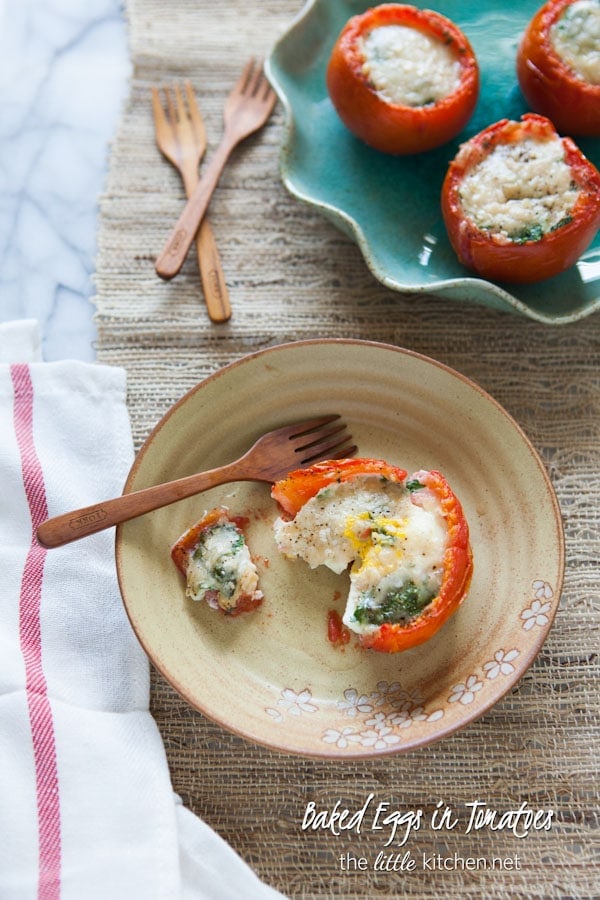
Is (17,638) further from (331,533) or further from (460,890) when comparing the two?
(460,890)

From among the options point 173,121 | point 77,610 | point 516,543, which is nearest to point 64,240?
point 173,121

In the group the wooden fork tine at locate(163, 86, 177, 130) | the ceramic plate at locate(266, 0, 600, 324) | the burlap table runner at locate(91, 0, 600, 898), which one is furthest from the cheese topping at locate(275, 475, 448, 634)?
the wooden fork tine at locate(163, 86, 177, 130)

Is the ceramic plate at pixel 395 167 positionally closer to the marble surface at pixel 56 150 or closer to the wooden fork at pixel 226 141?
the wooden fork at pixel 226 141

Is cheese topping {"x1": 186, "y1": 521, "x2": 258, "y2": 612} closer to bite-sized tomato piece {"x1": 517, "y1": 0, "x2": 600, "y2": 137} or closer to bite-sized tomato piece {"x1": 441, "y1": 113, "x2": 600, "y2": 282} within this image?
bite-sized tomato piece {"x1": 441, "y1": 113, "x2": 600, "y2": 282}

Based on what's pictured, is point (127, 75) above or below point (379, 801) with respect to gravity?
above

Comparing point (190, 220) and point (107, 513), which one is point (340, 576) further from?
point (190, 220)

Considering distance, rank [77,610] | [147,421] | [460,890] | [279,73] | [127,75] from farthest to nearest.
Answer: [127,75], [279,73], [147,421], [77,610], [460,890]

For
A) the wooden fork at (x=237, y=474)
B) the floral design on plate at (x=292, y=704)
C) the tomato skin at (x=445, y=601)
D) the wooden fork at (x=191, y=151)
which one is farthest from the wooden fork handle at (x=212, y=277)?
the floral design on plate at (x=292, y=704)
